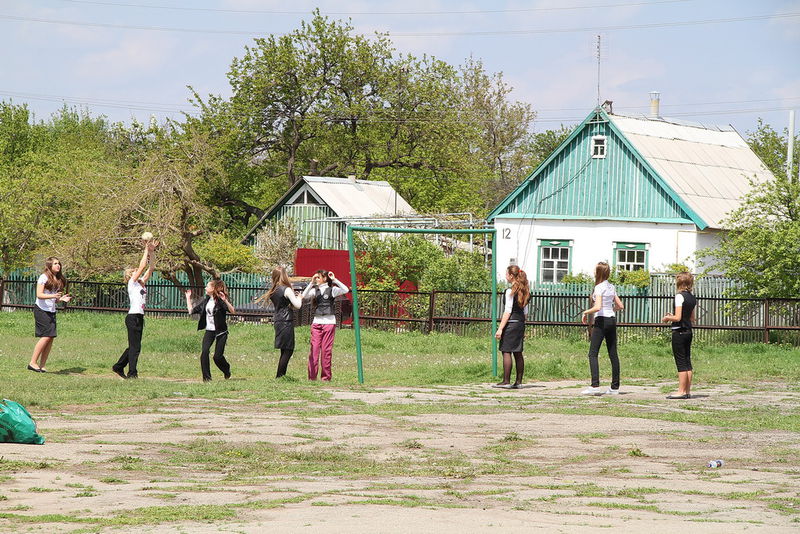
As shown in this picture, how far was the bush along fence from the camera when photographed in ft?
84.9

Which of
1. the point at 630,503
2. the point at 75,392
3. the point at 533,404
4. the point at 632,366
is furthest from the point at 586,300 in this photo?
the point at 630,503

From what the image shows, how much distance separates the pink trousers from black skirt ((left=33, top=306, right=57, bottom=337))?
4205 mm

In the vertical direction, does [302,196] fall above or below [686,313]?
above

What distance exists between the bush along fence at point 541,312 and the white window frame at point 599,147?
7.41m

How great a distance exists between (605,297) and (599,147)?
23.0 metres

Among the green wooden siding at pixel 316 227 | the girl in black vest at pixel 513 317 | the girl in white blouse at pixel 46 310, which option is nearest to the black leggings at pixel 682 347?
the girl in black vest at pixel 513 317

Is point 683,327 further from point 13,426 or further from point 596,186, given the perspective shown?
point 596,186

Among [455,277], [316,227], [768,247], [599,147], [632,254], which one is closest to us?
[768,247]

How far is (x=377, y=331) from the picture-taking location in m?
29.8

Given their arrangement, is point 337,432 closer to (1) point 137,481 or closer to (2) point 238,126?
(1) point 137,481

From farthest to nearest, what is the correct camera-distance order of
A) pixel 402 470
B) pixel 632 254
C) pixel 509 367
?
pixel 632 254, pixel 509 367, pixel 402 470

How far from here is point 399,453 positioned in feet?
32.5

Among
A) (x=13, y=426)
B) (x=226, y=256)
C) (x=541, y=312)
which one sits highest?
(x=226, y=256)

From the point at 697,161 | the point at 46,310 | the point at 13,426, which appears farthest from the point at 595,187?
the point at 13,426
